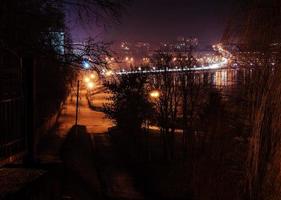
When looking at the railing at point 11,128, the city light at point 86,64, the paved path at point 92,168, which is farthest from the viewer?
the paved path at point 92,168

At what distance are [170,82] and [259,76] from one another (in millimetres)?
19737

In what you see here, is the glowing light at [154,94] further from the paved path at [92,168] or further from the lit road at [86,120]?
the lit road at [86,120]

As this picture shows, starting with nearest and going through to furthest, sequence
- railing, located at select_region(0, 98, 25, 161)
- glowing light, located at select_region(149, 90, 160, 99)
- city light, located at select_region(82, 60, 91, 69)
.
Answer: railing, located at select_region(0, 98, 25, 161)
city light, located at select_region(82, 60, 91, 69)
glowing light, located at select_region(149, 90, 160, 99)

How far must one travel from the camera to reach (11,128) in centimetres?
872

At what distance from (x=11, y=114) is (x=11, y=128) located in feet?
0.82

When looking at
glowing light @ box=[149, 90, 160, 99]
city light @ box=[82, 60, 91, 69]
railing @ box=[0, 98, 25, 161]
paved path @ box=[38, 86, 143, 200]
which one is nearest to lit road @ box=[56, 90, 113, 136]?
paved path @ box=[38, 86, 143, 200]

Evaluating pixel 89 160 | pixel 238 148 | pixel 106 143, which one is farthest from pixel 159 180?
pixel 106 143

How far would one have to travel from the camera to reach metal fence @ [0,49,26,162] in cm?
838

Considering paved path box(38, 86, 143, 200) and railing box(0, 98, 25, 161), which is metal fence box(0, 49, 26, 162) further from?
paved path box(38, 86, 143, 200)

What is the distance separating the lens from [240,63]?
349 inches

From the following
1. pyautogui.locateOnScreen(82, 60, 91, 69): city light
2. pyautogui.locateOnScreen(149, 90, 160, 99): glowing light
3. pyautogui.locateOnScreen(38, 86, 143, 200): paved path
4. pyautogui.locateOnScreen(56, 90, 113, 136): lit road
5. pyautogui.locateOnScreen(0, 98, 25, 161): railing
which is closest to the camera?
pyautogui.locateOnScreen(0, 98, 25, 161): railing

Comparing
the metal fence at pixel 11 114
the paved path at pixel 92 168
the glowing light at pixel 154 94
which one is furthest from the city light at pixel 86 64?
the glowing light at pixel 154 94

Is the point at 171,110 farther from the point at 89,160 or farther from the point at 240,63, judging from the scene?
the point at 240,63

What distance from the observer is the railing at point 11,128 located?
835 centimetres
